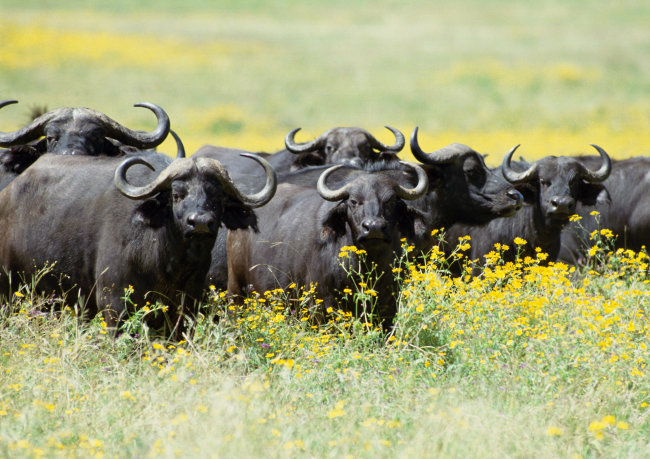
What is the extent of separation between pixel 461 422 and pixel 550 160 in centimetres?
601

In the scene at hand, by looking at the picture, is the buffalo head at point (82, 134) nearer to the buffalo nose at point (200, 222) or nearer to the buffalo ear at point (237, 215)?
the buffalo ear at point (237, 215)

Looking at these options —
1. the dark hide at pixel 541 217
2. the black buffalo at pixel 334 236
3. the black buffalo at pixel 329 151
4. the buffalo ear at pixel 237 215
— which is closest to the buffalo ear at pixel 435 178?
the dark hide at pixel 541 217

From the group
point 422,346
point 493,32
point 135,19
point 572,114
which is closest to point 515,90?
point 572,114

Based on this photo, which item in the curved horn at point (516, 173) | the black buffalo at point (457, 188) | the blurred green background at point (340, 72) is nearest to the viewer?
the black buffalo at point (457, 188)

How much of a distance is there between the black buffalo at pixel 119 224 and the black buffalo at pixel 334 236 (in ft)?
2.47

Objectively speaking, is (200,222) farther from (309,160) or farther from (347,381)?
(309,160)

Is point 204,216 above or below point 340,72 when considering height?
below

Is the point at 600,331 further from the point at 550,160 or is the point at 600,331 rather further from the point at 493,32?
the point at 493,32

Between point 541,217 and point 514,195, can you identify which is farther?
point 541,217

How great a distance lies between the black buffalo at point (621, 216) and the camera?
11.8 meters

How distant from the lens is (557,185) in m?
10.4

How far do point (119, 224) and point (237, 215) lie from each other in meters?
0.90

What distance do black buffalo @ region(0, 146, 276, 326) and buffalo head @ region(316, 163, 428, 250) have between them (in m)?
0.70

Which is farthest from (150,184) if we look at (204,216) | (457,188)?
(457,188)
